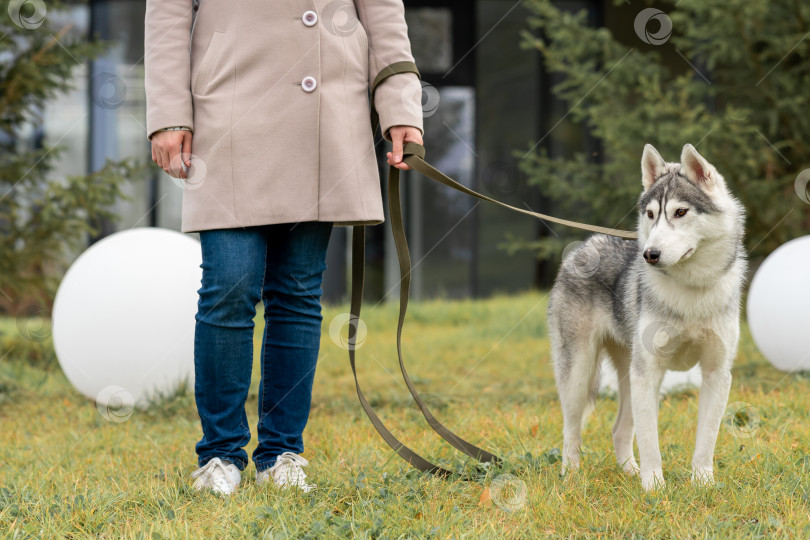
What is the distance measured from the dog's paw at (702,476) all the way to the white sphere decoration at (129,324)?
2.85 meters

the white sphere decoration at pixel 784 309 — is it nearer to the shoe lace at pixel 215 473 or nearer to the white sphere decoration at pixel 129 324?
the white sphere decoration at pixel 129 324

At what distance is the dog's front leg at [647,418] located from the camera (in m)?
2.74

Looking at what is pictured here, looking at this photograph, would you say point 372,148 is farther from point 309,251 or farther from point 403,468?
point 403,468

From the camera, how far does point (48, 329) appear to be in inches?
270

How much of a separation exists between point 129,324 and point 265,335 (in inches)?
72.8

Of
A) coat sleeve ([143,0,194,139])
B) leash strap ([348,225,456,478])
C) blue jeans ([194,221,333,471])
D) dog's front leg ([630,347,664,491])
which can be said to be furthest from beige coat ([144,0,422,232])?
dog's front leg ([630,347,664,491])

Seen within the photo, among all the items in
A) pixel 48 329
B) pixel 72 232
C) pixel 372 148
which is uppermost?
pixel 372 148

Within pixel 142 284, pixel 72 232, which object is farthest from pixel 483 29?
pixel 142 284

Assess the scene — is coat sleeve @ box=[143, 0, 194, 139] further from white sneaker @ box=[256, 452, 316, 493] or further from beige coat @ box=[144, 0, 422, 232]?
white sneaker @ box=[256, 452, 316, 493]

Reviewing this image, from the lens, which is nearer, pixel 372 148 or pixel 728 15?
pixel 372 148

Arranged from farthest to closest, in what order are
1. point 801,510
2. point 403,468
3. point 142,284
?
point 142,284 → point 403,468 → point 801,510

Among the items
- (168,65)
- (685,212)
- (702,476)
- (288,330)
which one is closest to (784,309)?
(702,476)

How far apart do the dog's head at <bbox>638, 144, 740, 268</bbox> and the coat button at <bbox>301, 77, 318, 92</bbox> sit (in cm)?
118

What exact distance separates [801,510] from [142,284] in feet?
11.2
